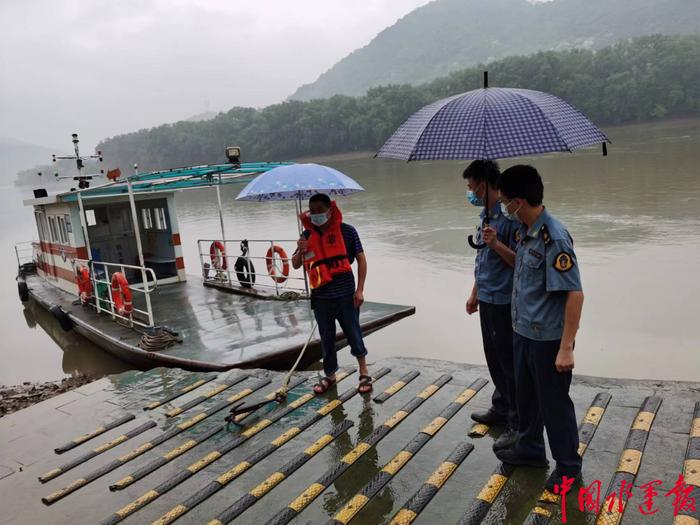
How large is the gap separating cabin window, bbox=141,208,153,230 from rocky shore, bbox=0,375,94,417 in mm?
4172

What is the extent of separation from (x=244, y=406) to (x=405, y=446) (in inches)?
57.9

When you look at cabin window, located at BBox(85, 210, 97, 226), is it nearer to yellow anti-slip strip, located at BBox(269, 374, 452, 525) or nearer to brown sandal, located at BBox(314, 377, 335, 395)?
brown sandal, located at BBox(314, 377, 335, 395)

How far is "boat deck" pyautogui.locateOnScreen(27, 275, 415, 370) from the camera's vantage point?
20.1ft

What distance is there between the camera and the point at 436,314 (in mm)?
9391

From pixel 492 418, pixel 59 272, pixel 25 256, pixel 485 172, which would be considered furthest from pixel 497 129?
pixel 25 256

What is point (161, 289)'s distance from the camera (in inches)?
401

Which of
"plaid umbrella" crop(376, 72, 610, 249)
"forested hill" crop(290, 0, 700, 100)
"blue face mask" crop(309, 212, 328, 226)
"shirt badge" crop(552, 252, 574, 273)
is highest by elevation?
"forested hill" crop(290, 0, 700, 100)

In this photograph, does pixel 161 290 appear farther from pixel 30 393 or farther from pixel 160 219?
pixel 30 393

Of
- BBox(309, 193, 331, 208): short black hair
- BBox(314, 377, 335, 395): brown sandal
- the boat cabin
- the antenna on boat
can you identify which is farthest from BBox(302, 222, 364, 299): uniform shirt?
the antenna on boat

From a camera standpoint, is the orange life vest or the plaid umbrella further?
the orange life vest

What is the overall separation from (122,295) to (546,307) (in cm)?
653

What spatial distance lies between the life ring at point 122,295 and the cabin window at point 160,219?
3.13 meters

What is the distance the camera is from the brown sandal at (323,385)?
4441 millimetres

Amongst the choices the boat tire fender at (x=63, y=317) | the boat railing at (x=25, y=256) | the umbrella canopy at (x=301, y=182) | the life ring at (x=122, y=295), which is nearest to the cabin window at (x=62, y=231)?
the boat tire fender at (x=63, y=317)
